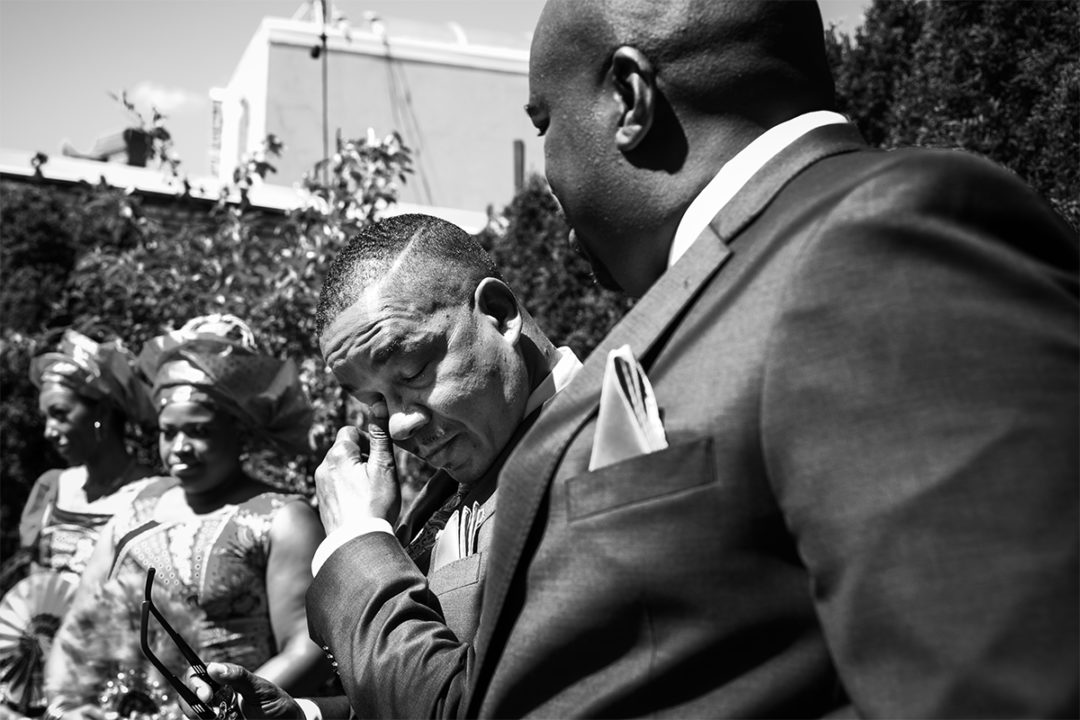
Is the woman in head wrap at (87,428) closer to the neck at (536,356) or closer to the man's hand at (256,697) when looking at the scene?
the man's hand at (256,697)

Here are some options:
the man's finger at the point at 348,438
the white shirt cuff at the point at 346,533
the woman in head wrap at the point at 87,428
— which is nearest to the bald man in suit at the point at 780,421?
Answer: the white shirt cuff at the point at 346,533

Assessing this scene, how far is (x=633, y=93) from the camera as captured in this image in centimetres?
164

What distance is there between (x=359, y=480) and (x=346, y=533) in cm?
20

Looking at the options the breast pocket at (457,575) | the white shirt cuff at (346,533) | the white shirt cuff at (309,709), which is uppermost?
the white shirt cuff at (346,533)

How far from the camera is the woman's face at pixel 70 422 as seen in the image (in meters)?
7.15

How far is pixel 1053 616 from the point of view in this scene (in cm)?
119

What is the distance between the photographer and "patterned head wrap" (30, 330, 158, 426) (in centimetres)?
691

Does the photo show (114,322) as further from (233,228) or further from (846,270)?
(846,270)

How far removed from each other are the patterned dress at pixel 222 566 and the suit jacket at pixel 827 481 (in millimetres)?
3090

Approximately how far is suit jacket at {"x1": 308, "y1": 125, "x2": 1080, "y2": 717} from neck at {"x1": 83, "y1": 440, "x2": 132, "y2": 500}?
601 centimetres

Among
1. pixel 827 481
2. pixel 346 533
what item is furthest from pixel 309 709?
pixel 827 481

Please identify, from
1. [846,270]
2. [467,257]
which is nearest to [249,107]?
[467,257]

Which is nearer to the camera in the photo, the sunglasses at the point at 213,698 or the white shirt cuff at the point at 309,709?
the sunglasses at the point at 213,698

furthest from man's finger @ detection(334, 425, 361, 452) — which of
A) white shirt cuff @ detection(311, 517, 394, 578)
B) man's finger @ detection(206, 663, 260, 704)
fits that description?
man's finger @ detection(206, 663, 260, 704)
